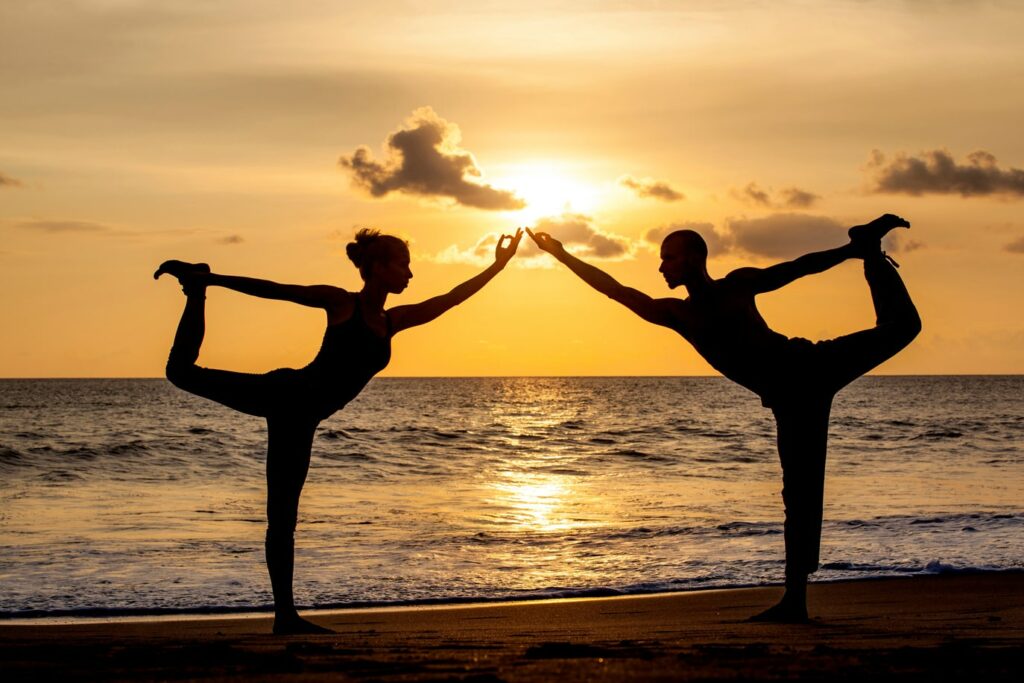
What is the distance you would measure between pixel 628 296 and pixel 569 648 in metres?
2.41

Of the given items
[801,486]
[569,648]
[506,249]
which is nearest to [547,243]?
[506,249]

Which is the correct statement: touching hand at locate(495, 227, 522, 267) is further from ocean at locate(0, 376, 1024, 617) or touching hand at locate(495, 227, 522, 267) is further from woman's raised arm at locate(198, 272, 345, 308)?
ocean at locate(0, 376, 1024, 617)

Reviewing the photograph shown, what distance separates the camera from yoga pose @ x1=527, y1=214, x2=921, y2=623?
6.51 metres

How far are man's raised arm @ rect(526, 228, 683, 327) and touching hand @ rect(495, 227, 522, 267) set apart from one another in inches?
14.4

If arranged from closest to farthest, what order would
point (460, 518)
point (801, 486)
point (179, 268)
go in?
point (179, 268)
point (801, 486)
point (460, 518)

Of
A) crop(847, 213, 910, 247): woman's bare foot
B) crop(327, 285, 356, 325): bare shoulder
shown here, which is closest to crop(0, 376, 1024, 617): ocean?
crop(327, 285, 356, 325): bare shoulder

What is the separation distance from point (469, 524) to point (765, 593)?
5392 mm

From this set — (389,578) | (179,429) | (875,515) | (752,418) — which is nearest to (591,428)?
(752,418)

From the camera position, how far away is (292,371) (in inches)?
255

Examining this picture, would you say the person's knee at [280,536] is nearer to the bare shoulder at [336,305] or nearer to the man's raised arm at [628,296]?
A: the bare shoulder at [336,305]

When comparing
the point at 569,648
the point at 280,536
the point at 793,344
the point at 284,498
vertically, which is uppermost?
the point at 793,344

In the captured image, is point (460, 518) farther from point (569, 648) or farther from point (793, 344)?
point (569, 648)

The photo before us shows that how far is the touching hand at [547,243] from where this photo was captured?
24.6ft

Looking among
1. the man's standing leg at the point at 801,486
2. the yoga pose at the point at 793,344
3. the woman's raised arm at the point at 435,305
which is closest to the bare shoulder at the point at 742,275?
the yoga pose at the point at 793,344
